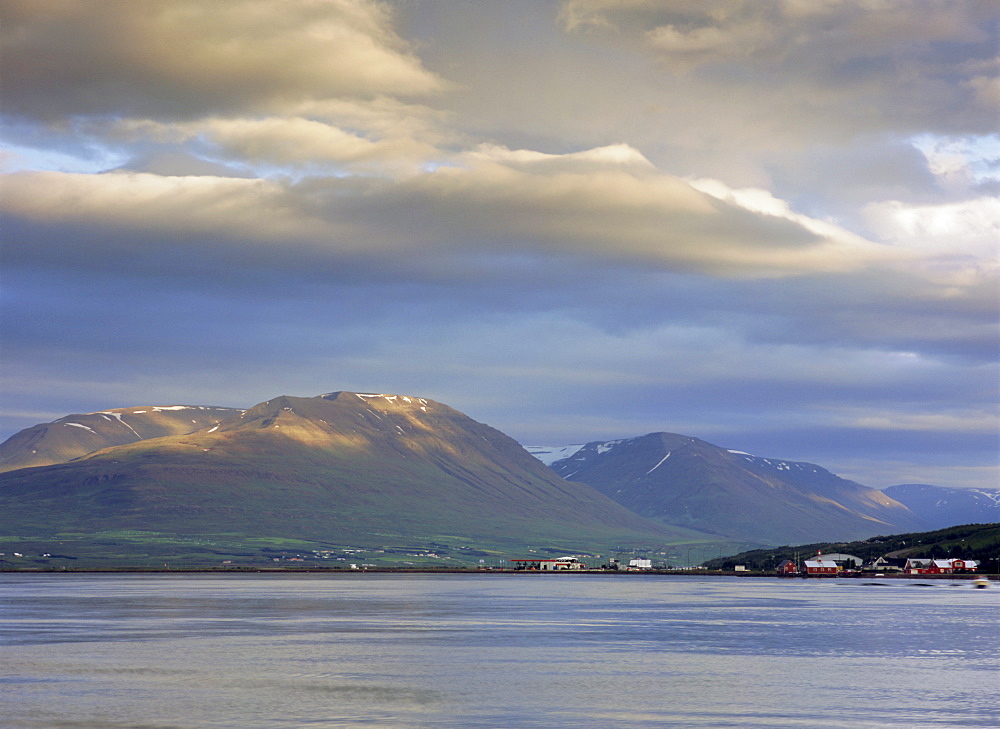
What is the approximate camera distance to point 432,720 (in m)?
51.8

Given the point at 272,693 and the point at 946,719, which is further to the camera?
the point at 272,693

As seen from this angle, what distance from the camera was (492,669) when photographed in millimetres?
71562

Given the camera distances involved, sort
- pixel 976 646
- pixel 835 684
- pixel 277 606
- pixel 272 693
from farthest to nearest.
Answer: pixel 277 606, pixel 976 646, pixel 835 684, pixel 272 693

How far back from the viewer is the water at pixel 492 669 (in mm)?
53125

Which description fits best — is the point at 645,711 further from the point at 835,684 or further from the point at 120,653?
the point at 120,653

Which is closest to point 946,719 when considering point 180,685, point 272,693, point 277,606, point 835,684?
point 835,684

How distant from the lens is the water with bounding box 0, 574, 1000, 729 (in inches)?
2092

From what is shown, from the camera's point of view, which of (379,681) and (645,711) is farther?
(379,681)

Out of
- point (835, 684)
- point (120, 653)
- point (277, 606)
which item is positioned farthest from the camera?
point (277, 606)

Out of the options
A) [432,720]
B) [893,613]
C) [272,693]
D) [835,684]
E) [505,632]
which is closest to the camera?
[432,720]

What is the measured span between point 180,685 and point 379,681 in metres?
10.8

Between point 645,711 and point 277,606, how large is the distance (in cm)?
9884

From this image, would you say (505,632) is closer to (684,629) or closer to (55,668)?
(684,629)

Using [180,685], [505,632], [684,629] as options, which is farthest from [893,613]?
[180,685]
